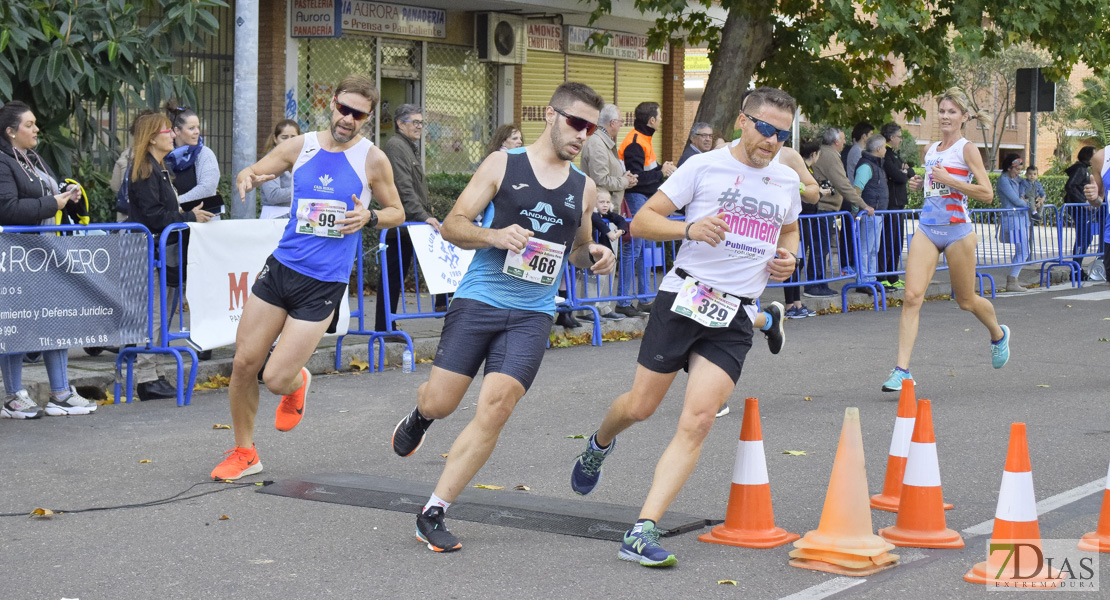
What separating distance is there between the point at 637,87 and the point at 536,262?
65.0 feet

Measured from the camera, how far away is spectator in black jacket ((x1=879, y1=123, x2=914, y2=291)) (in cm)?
1590

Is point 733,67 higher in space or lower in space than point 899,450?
higher

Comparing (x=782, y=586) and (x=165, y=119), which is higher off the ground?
(x=165, y=119)

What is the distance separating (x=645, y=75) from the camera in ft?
82.2

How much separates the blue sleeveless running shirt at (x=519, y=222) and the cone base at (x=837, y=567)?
1.47m

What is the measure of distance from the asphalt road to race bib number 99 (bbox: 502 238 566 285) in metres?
1.10

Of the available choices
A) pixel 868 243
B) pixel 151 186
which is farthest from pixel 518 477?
pixel 868 243

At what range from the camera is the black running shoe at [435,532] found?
213 inches

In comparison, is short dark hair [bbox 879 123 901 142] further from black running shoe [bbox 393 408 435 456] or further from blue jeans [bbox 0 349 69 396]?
black running shoe [bbox 393 408 435 456]

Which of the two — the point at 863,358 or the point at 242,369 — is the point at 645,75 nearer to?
the point at 863,358

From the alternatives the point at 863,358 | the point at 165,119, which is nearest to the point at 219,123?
the point at 165,119

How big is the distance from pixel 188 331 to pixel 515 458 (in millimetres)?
3176

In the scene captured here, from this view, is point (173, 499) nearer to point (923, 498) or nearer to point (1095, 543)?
point (923, 498)

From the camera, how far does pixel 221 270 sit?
9656 millimetres
